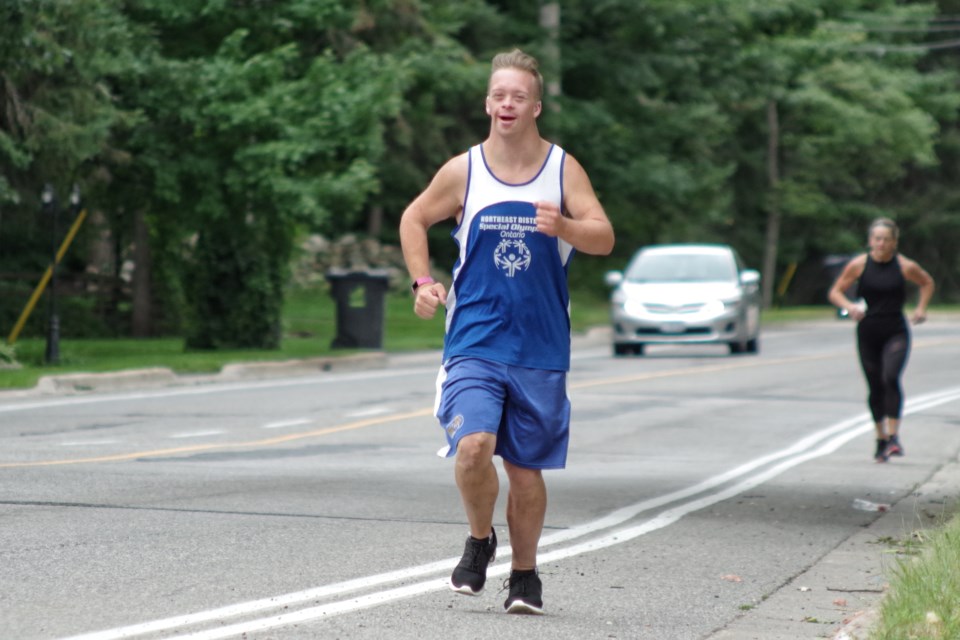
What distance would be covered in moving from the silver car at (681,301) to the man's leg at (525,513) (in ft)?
71.0

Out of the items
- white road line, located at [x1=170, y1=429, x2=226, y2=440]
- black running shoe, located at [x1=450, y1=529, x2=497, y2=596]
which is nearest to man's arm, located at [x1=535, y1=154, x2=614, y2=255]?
black running shoe, located at [x1=450, y1=529, x2=497, y2=596]

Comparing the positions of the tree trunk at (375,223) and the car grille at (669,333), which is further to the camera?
the tree trunk at (375,223)

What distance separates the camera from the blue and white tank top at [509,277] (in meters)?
6.30

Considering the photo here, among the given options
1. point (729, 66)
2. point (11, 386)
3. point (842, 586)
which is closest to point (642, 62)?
point (729, 66)

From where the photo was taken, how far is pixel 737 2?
45.4m

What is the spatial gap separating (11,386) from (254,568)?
1240 centimetres

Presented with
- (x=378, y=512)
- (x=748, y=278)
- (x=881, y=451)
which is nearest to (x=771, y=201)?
(x=748, y=278)

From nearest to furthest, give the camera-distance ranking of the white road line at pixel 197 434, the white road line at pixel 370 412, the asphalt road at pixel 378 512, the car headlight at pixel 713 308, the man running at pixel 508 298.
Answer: the man running at pixel 508 298, the asphalt road at pixel 378 512, the white road line at pixel 197 434, the white road line at pixel 370 412, the car headlight at pixel 713 308

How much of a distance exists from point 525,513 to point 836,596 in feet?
4.67

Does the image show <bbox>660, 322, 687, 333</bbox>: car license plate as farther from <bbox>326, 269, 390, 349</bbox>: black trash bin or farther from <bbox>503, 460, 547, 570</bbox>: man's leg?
<bbox>503, 460, 547, 570</bbox>: man's leg

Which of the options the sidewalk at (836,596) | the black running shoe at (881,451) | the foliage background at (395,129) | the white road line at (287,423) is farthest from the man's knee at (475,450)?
the foliage background at (395,129)

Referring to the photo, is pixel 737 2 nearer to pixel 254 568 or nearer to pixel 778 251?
pixel 778 251

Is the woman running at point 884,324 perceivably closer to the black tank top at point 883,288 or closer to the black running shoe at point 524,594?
the black tank top at point 883,288

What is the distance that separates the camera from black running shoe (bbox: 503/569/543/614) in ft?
21.1
